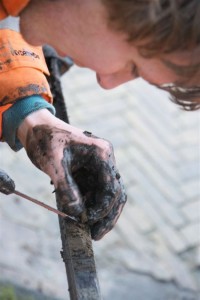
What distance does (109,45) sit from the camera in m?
1.32

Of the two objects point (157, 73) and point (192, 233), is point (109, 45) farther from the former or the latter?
point (192, 233)

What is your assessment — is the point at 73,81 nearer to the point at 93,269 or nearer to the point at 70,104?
the point at 70,104

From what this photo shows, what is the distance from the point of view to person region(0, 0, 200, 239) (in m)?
1.23

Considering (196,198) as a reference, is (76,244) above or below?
above

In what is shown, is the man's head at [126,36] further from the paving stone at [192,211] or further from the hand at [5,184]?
the paving stone at [192,211]

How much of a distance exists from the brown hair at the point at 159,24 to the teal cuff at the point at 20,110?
51cm

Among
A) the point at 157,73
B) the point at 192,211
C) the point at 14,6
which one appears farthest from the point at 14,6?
the point at 192,211

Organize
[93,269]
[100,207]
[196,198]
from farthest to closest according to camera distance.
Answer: [196,198] → [100,207] → [93,269]

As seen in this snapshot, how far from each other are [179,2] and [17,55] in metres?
0.62

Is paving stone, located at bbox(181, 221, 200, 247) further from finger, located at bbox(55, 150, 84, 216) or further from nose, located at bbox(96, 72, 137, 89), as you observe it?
nose, located at bbox(96, 72, 137, 89)

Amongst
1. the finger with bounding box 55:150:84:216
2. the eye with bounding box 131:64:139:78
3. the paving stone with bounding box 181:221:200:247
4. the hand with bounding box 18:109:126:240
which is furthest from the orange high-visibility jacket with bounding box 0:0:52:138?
the paving stone with bounding box 181:221:200:247

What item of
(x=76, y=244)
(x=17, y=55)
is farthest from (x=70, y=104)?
(x=76, y=244)

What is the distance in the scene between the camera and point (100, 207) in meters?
1.58

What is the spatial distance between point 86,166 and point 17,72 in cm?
31
